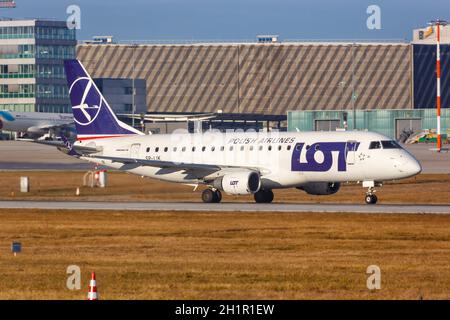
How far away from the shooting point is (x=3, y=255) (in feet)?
130

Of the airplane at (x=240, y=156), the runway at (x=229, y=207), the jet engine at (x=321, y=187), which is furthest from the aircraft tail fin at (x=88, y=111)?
the jet engine at (x=321, y=187)

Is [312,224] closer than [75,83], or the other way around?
[312,224]

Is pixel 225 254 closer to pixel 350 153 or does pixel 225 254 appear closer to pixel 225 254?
pixel 225 254

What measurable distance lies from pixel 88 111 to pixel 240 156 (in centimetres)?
1089

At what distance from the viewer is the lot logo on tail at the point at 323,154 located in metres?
61.6

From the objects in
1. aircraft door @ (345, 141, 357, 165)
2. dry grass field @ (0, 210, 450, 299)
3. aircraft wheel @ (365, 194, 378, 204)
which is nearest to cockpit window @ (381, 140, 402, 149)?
aircraft door @ (345, 141, 357, 165)

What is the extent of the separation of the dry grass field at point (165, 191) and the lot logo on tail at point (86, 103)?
5.08 meters

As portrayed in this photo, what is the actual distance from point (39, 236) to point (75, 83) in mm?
26380

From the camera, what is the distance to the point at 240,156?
65688mm

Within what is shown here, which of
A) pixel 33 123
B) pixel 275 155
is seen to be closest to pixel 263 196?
pixel 275 155

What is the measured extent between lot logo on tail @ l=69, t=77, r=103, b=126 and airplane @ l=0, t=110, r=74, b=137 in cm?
10985

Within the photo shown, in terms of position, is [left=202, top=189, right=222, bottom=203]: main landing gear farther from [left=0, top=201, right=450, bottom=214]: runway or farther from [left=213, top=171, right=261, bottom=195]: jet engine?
[left=213, top=171, right=261, bottom=195]: jet engine

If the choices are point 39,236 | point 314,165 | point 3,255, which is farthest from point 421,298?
point 314,165
